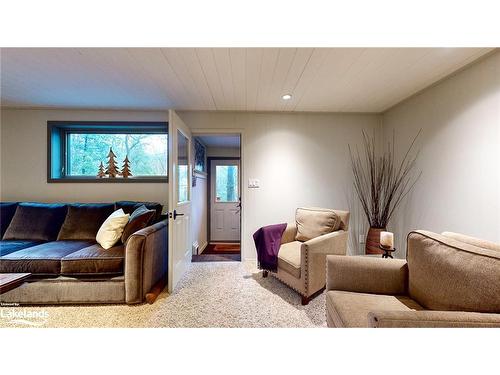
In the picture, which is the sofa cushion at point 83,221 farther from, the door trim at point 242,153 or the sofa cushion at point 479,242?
the sofa cushion at point 479,242

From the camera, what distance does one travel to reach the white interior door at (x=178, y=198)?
2.09 meters

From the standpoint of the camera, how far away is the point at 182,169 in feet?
8.21

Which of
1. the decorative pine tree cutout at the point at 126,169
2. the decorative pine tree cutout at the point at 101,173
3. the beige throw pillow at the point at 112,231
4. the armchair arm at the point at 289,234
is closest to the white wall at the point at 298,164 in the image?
the armchair arm at the point at 289,234

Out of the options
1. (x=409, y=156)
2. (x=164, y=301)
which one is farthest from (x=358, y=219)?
(x=164, y=301)

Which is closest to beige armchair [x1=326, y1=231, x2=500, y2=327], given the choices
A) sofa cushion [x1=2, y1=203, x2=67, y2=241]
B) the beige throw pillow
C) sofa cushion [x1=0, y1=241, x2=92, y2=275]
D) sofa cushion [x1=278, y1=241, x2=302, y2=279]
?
sofa cushion [x1=278, y1=241, x2=302, y2=279]

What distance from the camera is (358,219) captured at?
2984mm

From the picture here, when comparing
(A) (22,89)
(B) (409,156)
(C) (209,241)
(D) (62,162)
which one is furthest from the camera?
(C) (209,241)

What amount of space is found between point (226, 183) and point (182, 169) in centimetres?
211

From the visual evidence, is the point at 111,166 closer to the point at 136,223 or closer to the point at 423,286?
the point at 136,223

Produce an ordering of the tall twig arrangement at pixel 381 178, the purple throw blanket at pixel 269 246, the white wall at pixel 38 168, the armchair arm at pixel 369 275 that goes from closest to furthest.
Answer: the armchair arm at pixel 369 275 → the purple throw blanket at pixel 269 246 → the tall twig arrangement at pixel 381 178 → the white wall at pixel 38 168

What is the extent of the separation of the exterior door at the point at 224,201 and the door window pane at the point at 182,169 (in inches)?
69.9
